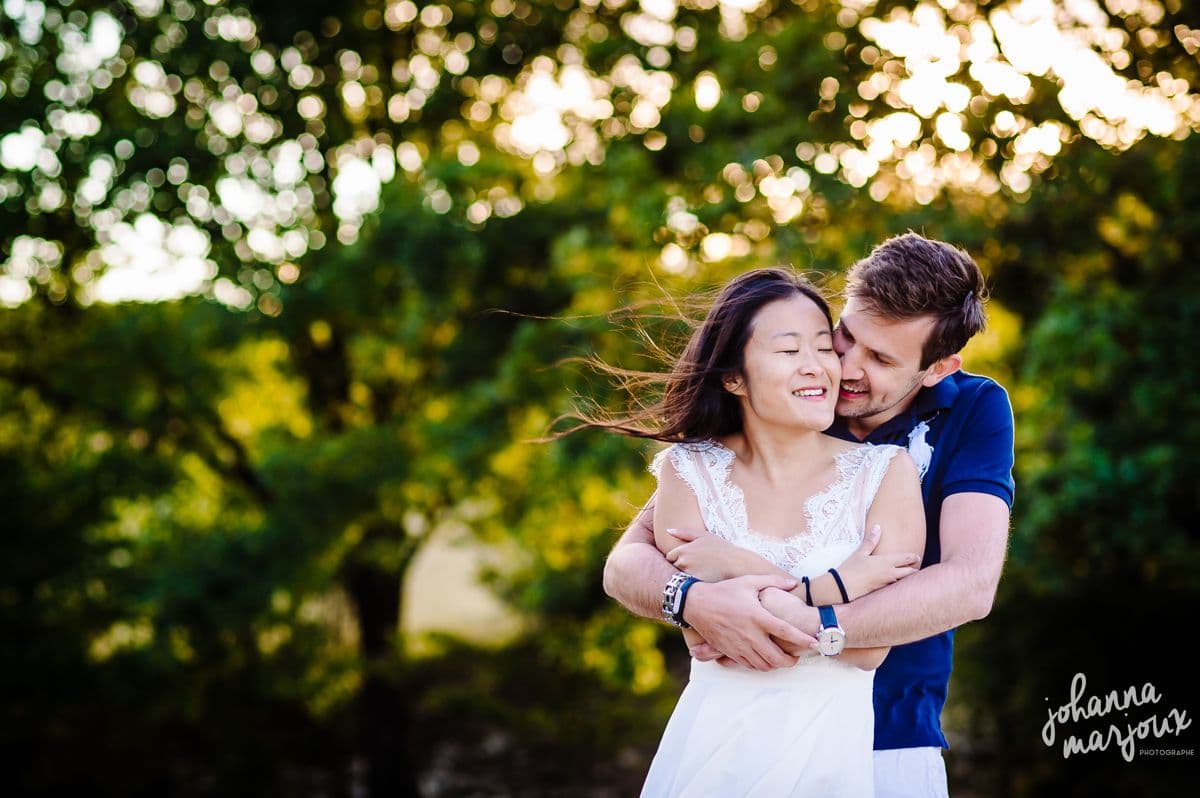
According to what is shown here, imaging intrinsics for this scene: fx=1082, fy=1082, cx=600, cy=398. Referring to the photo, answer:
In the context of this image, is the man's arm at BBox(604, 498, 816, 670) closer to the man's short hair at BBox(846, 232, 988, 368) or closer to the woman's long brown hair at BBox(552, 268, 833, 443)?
the woman's long brown hair at BBox(552, 268, 833, 443)

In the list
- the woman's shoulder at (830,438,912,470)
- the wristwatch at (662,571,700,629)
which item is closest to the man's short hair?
the woman's shoulder at (830,438,912,470)

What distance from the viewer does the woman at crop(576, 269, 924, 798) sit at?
2275 mm

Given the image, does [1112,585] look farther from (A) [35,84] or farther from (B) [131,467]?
(A) [35,84]

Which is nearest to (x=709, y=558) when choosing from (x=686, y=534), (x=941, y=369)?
(x=686, y=534)

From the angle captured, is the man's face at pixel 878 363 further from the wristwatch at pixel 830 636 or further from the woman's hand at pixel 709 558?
the wristwatch at pixel 830 636

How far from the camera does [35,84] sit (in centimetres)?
847

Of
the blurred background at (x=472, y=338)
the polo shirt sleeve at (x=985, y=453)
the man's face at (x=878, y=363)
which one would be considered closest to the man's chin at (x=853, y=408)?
the man's face at (x=878, y=363)

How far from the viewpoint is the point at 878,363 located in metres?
2.44

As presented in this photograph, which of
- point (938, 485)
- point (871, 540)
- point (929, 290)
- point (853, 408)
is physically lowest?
point (871, 540)

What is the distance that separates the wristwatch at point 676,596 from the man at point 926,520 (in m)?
0.02

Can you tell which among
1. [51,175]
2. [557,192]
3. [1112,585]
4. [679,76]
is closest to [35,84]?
[51,175]

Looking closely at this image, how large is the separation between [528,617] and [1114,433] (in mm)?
7171

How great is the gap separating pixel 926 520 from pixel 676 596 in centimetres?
59

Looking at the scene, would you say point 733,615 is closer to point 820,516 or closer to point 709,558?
point 709,558
